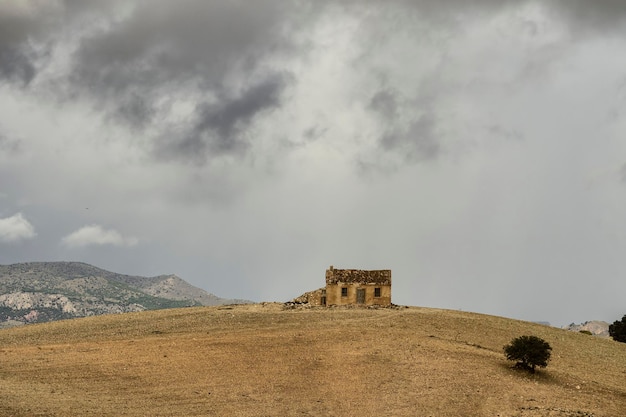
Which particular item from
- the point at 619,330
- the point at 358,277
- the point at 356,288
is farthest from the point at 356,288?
the point at 619,330

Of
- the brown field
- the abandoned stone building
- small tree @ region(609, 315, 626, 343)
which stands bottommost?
the brown field

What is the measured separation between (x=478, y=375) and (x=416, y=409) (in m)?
6.95

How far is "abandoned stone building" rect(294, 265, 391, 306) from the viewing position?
66.4m

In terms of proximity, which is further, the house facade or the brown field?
the house facade

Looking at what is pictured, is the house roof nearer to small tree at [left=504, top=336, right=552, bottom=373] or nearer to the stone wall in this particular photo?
the stone wall

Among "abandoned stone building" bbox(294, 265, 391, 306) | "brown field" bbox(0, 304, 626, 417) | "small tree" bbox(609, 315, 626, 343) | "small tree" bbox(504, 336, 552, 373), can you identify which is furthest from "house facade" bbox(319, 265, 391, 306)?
"small tree" bbox(609, 315, 626, 343)

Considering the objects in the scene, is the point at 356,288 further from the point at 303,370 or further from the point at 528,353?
the point at 303,370

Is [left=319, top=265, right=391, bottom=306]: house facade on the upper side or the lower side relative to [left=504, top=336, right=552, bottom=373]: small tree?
upper

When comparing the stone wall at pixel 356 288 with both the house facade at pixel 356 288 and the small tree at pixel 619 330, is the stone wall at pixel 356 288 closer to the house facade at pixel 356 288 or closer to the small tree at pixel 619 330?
the house facade at pixel 356 288

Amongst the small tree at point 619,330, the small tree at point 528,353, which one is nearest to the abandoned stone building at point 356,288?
the small tree at point 528,353

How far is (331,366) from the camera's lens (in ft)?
137

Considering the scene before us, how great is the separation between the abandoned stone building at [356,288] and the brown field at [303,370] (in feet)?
27.6

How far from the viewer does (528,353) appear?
4303 cm

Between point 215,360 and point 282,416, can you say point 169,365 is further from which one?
point 282,416
